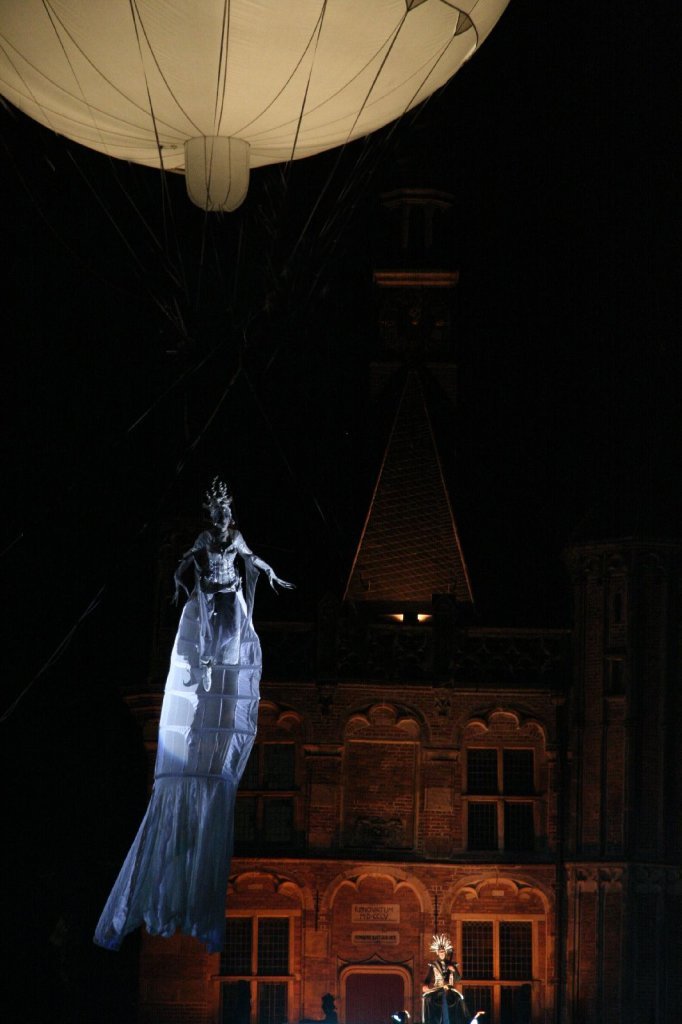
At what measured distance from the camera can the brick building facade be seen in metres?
27.4

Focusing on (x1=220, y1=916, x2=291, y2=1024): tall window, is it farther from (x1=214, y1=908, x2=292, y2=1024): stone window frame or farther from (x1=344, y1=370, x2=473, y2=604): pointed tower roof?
(x1=344, y1=370, x2=473, y2=604): pointed tower roof

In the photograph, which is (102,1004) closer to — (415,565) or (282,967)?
(282,967)

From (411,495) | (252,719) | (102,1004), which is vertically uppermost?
(411,495)

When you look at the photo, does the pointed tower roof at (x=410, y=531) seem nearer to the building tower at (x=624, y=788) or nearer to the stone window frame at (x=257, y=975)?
the building tower at (x=624, y=788)

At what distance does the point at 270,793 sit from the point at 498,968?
3.74m

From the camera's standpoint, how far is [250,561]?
21.2 meters

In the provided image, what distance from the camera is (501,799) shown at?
1119 inches

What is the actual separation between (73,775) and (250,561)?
11.2m

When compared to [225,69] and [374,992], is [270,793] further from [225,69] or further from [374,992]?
[225,69]

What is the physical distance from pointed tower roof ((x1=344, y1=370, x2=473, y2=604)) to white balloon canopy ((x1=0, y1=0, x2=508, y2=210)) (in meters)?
11.1

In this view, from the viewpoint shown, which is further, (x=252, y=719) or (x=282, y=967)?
(x=282, y=967)

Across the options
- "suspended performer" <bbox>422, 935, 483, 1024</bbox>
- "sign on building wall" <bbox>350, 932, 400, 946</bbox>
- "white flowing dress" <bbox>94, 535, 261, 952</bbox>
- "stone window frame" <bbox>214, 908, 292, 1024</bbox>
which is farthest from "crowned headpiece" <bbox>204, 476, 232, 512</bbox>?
"sign on building wall" <bbox>350, 932, 400, 946</bbox>

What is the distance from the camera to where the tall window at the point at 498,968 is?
27750mm

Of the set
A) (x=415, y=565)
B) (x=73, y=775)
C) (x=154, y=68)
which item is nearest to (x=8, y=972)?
(x=73, y=775)
